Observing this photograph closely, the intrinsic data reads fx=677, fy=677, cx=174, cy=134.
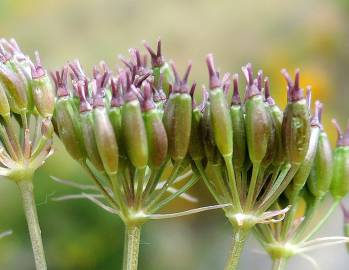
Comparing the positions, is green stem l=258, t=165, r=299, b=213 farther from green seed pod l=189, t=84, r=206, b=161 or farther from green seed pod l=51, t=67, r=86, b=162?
green seed pod l=51, t=67, r=86, b=162

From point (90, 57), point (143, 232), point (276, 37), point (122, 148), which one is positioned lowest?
point (122, 148)

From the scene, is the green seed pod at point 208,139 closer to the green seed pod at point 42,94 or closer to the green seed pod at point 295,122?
the green seed pod at point 295,122

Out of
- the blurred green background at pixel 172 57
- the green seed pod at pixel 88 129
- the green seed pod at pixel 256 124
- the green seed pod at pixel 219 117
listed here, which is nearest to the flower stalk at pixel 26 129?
the green seed pod at pixel 88 129

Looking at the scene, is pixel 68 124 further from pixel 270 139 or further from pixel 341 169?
pixel 341 169

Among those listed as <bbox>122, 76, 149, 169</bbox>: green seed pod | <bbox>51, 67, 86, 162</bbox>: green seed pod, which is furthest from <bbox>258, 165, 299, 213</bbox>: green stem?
<bbox>51, 67, 86, 162</bbox>: green seed pod

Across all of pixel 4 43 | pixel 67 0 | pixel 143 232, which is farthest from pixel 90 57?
pixel 4 43

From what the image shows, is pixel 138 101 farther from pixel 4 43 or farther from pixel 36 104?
pixel 4 43

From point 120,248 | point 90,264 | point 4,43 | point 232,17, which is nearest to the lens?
point 4,43

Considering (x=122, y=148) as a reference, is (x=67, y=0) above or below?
above

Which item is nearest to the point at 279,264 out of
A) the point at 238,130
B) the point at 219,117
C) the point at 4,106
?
the point at 238,130
